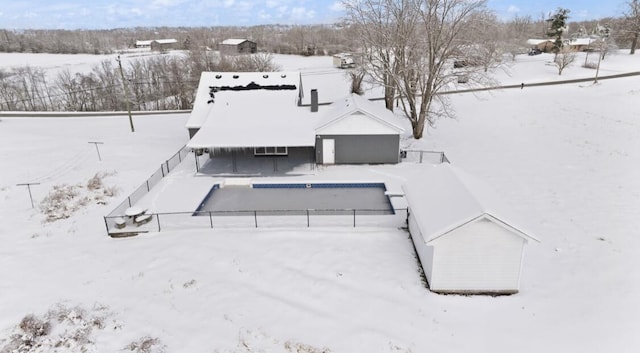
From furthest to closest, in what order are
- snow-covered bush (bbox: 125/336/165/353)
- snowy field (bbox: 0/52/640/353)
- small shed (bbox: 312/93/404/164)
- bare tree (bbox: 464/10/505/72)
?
bare tree (bbox: 464/10/505/72) < small shed (bbox: 312/93/404/164) < snowy field (bbox: 0/52/640/353) < snow-covered bush (bbox: 125/336/165/353)

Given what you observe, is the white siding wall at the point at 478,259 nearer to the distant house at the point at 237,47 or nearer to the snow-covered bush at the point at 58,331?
the snow-covered bush at the point at 58,331

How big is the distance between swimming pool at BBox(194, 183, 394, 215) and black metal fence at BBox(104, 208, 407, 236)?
164 mm

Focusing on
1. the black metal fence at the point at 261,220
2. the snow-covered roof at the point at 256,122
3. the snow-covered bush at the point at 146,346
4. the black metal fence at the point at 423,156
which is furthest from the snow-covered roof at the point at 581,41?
the snow-covered bush at the point at 146,346

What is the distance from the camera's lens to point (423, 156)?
26312 mm

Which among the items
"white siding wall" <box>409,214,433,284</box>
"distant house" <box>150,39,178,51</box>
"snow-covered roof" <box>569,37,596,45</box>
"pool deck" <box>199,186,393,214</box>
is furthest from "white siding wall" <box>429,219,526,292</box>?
"distant house" <box>150,39,178,51</box>

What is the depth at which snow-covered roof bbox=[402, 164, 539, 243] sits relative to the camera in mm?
11828

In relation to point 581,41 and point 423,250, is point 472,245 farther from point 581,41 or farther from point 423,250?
point 581,41

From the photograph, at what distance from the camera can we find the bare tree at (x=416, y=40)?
26359 millimetres

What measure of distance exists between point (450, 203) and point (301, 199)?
332 inches

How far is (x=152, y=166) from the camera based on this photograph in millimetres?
25047

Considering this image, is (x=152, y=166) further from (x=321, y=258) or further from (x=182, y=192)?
(x=321, y=258)

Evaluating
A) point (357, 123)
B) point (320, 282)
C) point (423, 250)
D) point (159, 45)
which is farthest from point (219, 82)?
point (159, 45)

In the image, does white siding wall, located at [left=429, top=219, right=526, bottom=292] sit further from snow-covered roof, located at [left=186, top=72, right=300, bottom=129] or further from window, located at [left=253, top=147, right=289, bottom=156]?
snow-covered roof, located at [left=186, top=72, right=300, bottom=129]

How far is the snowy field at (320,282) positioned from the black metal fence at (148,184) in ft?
2.51
